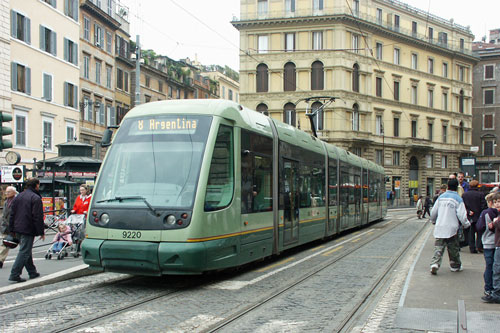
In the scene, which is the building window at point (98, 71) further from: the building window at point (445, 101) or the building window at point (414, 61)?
the building window at point (445, 101)

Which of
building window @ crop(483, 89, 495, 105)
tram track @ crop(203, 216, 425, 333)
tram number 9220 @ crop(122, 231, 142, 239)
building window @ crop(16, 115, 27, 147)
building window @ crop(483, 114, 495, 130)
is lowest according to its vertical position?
tram track @ crop(203, 216, 425, 333)

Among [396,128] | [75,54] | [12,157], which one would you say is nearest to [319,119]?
[396,128]

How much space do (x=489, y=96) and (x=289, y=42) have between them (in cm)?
3829

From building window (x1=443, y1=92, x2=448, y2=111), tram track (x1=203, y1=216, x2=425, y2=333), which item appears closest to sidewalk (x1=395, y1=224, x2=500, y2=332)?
tram track (x1=203, y1=216, x2=425, y2=333)

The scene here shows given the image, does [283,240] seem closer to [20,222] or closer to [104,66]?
Result: [20,222]

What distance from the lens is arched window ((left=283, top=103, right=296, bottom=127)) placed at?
172 ft

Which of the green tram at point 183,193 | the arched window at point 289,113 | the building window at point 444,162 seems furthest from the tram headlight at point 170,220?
the building window at point 444,162

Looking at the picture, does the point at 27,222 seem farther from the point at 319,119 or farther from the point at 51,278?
the point at 319,119

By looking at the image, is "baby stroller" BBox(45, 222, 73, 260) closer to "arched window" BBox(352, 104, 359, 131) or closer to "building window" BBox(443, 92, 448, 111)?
"arched window" BBox(352, 104, 359, 131)

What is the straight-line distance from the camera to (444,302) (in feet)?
24.7

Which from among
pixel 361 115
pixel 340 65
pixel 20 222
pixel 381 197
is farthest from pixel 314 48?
pixel 20 222

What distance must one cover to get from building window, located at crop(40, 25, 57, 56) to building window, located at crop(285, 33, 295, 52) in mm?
22748

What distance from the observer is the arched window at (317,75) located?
52.3 meters

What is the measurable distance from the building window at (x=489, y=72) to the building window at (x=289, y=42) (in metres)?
37.6
